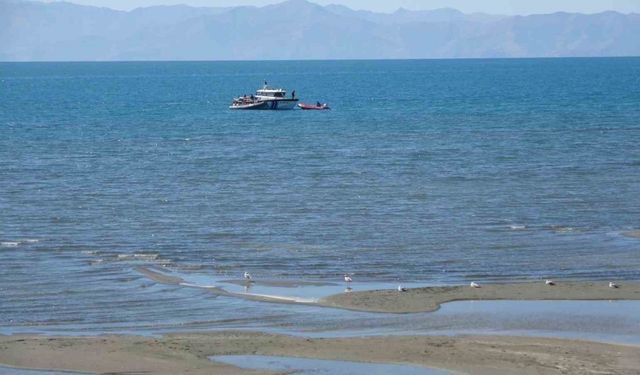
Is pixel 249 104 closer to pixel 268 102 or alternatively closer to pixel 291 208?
pixel 268 102

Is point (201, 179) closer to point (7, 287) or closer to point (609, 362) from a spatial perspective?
point (7, 287)

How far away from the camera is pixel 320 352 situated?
923 inches

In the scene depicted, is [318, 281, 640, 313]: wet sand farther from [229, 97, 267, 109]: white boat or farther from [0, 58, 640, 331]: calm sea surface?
[229, 97, 267, 109]: white boat

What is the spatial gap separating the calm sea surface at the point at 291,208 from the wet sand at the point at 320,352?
1982mm

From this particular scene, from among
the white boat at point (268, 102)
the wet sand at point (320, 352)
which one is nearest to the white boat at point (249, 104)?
the white boat at point (268, 102)

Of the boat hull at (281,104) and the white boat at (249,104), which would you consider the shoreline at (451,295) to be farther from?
the boat hull at (281,104)

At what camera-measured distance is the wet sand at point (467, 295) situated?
91.1 feet

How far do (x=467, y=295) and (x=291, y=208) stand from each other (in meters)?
15.9

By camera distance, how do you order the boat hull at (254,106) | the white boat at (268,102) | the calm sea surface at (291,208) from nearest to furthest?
the calm sea surface at (291,208) < the boat hull at (254,106) < the white boat at (268,102)

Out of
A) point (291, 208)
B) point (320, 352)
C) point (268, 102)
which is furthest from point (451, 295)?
point (268, 102)

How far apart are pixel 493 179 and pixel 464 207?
8442 millimetres

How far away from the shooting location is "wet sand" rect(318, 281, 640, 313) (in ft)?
91.1

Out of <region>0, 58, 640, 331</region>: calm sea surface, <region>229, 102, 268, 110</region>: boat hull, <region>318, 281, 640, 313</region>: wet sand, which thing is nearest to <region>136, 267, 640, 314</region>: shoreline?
<region>318, 281, 640, 313</region>: wet sand

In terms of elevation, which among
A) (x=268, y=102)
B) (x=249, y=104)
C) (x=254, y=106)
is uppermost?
(x=268, y=102)
